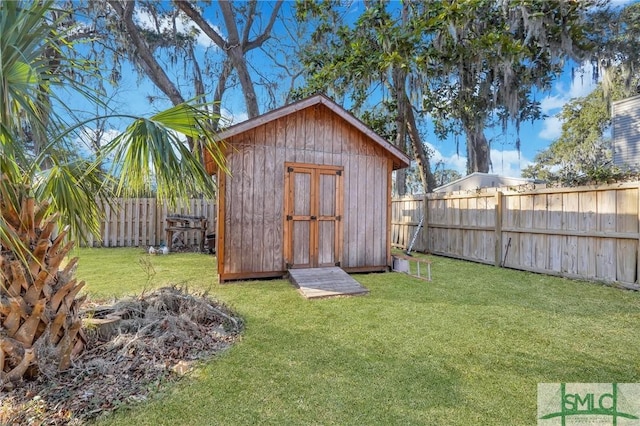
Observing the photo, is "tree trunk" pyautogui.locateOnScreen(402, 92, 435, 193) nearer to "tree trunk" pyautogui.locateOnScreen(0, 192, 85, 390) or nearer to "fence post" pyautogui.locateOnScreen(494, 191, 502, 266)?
"fence post" pyautogui.locateOnScreen(494, 191, 502, 266)

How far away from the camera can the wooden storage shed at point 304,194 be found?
5.50 meters

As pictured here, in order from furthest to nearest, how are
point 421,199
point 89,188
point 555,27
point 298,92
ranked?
point 298,92 → point 421,199 → point 555,27 → point 89,188

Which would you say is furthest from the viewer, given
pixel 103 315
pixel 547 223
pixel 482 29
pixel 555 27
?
pixel 482 29

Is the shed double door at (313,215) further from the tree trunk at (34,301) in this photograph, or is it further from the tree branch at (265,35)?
the tree branch at (265,35)

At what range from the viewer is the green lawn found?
1928 mm

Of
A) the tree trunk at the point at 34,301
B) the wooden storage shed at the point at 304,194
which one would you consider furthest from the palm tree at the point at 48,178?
the wooden storage shed at the point at 304,194

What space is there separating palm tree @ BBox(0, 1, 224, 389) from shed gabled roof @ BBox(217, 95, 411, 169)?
272 centimetres

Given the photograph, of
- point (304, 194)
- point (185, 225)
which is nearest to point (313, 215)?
point (304, 194)

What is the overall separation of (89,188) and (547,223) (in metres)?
7.02

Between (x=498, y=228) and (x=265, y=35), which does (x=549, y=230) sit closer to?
(x=498, y=228)

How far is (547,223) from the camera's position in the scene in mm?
5957

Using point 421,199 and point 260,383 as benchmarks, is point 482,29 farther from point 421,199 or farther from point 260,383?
point 260,383

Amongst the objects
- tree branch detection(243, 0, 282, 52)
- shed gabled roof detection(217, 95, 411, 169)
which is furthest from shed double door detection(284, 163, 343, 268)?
tree branch detection(243, 0, 282, 52)

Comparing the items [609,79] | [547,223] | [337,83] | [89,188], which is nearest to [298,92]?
[337,83]
